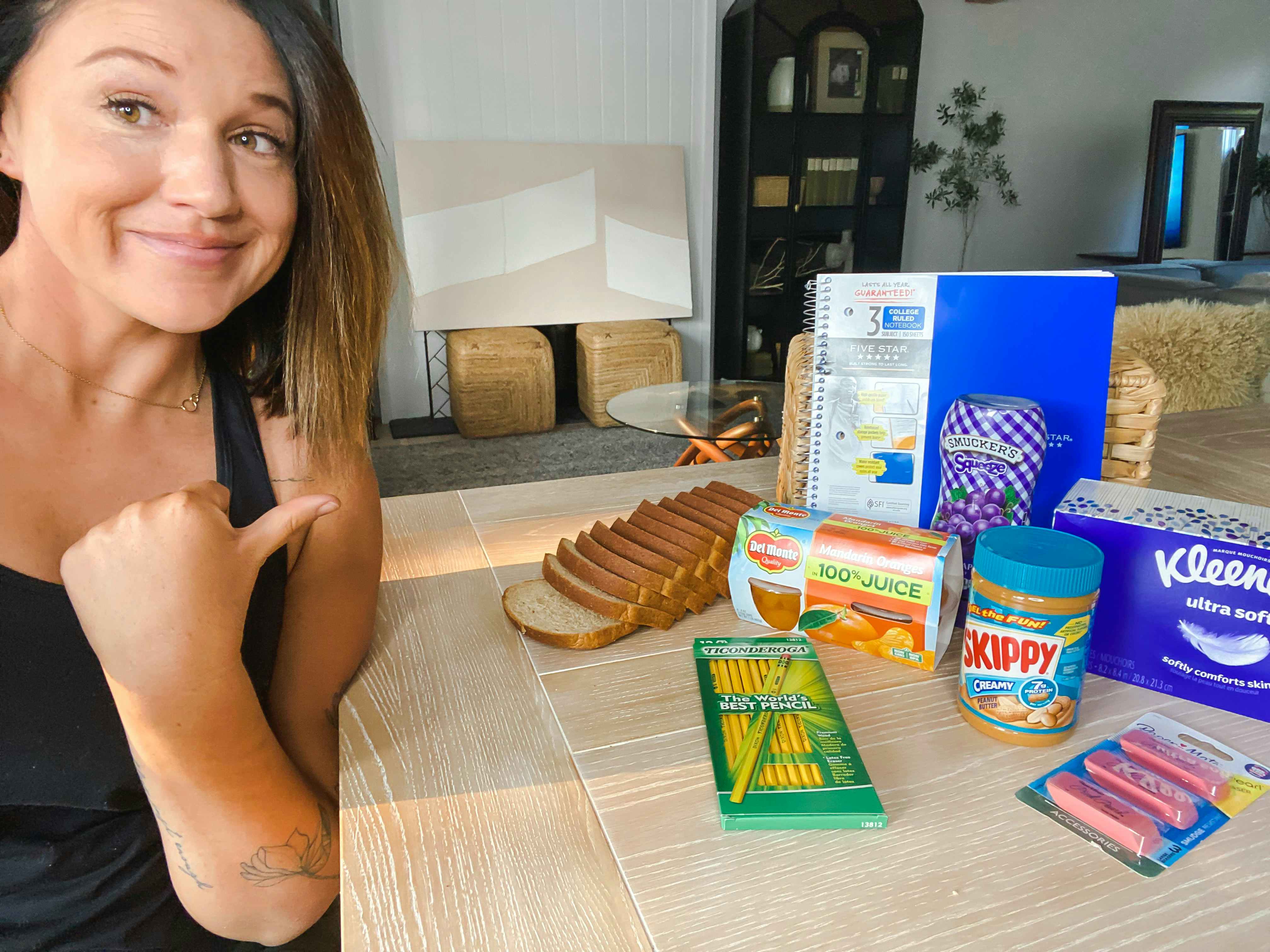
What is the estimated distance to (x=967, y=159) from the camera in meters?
5.72

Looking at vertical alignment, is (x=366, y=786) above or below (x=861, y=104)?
below

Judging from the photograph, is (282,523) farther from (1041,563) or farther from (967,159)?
(967,159)

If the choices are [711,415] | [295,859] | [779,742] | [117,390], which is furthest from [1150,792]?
[711,415]

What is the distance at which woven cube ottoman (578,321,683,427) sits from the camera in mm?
4242

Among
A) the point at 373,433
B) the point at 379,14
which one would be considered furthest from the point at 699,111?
the point at 373,433

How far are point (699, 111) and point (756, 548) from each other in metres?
4.45

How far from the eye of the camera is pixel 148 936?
70 cm

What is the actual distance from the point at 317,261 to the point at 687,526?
464 mm

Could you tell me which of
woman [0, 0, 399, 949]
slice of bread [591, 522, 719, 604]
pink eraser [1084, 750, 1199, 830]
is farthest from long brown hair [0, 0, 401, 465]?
pink eraser [1084, 750, 1199, 830]

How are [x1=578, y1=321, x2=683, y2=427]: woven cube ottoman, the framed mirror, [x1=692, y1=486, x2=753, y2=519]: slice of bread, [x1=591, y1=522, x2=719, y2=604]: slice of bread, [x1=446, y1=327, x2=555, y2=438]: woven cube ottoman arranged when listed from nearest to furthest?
1. [x1=591, y1=522, x2=719, y2=604]: slice of bread
2. [x1=692, y1=486, x2=753, y2=519]: slice of bread
3. [x1=446, y1=327, x2=555, y2=438]: woven cube ottoman
4. [x1=578, y1=321, x2=683, y2=427]: woven cube ottoman
5. the framed mirror

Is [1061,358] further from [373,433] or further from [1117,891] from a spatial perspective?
[373,433]

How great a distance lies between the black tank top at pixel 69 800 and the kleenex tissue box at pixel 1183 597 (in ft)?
2.43

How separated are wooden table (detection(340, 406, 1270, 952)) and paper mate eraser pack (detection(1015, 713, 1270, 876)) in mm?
12

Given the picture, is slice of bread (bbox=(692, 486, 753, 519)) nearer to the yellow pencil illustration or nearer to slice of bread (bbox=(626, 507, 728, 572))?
slice of bread (bbox=(626, 507, 728, 572))
